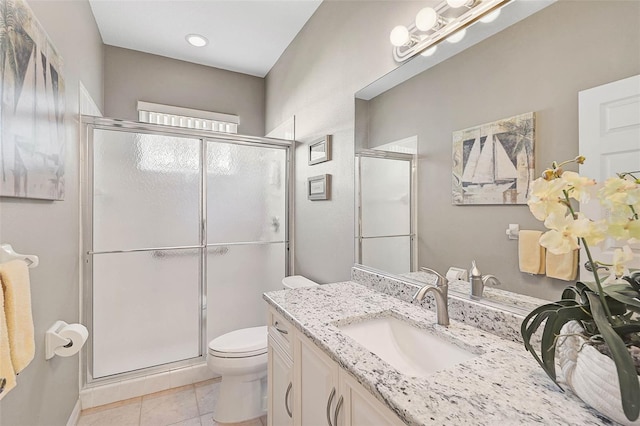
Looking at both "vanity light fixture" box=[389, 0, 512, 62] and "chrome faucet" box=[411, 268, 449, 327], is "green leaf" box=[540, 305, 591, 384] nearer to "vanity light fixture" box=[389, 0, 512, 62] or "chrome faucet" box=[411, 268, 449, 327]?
"chrome faucet" box=[411, 268, 449, 327]

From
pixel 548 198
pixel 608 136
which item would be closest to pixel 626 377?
pixel 548 198

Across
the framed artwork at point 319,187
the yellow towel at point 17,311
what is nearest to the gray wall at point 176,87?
the framed artwork at point 319,187

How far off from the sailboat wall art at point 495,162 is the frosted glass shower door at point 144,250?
6.30 ft

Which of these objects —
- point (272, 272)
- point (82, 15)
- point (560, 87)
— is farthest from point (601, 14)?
point (82, 15)

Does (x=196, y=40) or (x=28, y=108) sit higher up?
(x=196, y=40)

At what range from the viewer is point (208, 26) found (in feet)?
7.90

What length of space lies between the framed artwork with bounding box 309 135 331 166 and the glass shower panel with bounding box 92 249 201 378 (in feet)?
3.83

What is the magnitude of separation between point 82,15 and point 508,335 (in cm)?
288

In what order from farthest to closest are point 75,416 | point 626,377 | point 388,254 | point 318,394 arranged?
1. point 75,416
2. point 388,254
3. point 318,394
4. point 626,377

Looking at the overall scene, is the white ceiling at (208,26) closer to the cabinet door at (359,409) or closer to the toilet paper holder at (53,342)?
the toilet paper holder at (53,342)

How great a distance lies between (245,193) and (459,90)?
6.02 ft

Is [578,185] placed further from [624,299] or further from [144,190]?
[144,190]

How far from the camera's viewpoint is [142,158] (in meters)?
2.16

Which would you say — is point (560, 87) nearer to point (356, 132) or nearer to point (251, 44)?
point (356, 132)
